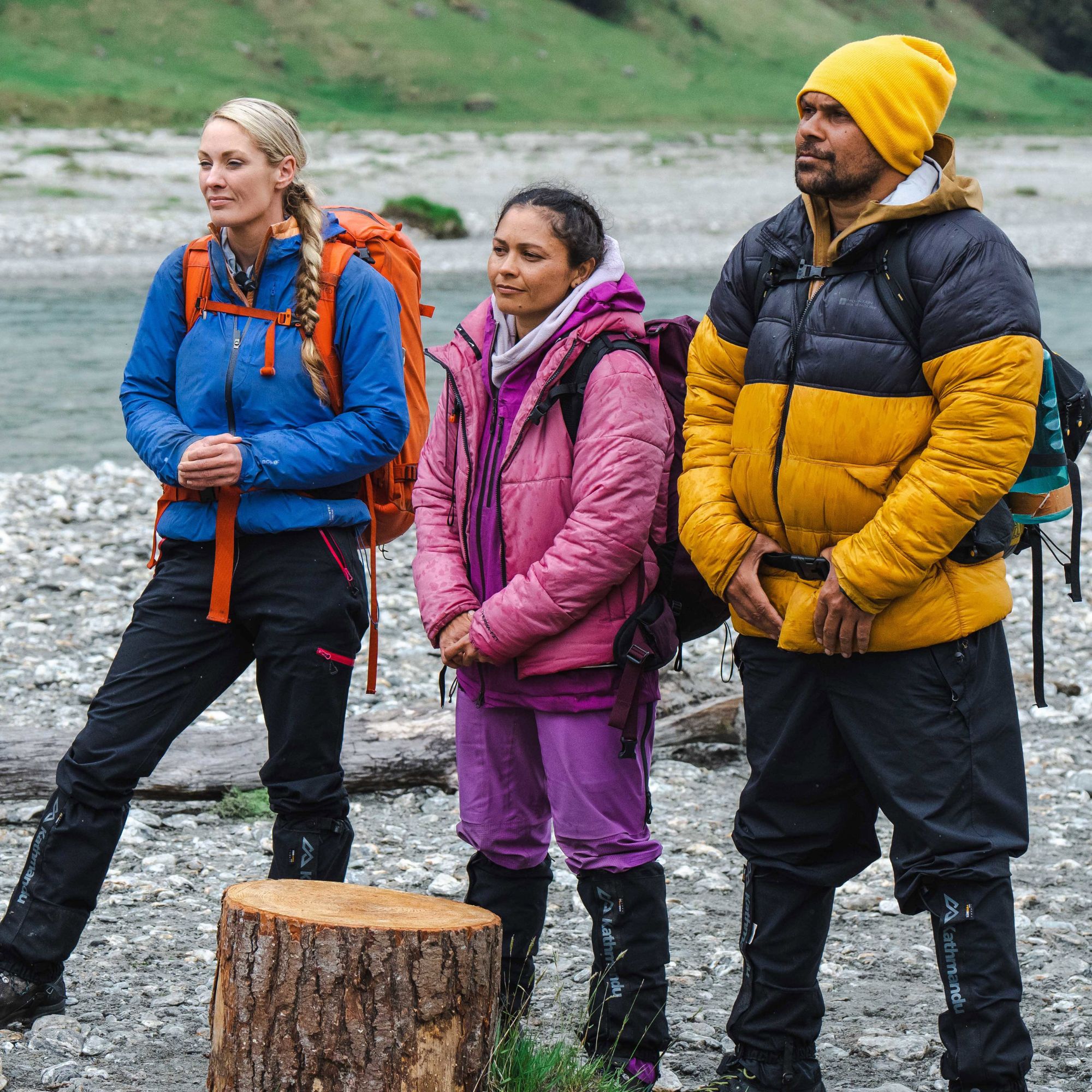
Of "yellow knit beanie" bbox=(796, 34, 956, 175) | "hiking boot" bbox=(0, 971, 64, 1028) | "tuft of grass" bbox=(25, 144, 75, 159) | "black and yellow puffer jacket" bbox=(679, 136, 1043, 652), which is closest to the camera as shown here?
"black and yellow puffer jacket" bbox=(679, 136, 1043, 652)

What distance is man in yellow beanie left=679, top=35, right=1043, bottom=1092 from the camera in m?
3.26

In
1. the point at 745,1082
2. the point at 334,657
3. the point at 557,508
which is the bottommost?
the point at 745,1082

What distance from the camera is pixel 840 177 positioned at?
3410 millimetres

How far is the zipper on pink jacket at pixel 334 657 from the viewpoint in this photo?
4.04 metres

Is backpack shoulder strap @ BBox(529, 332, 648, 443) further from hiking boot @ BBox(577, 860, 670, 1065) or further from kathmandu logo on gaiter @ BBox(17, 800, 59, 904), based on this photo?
kathmandu logo on gaiter @ BBox(17, 800, 59, 904)

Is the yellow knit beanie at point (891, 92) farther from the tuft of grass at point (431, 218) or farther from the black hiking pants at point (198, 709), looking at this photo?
the tuft of grass at point (431, 218)

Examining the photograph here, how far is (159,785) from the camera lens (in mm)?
5988

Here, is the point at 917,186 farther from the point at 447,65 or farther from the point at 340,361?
the point at 447,65

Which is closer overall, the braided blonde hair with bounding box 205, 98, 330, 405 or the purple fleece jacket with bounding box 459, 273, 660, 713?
the purple fleece jacket with bounding box 459, 273, 660, 713

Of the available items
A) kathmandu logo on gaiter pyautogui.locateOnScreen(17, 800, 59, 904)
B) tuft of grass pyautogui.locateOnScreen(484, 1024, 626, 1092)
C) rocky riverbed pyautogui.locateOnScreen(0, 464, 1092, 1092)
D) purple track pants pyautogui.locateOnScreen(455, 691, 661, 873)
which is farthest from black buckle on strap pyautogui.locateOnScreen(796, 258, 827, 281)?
kathmandu logo on gaiter pyautogui.locateOnScreen(17, 800, 59, 904)

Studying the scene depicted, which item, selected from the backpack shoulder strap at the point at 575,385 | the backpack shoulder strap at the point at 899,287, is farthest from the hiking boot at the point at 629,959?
the backpack shoulder strap at the point at 899,287

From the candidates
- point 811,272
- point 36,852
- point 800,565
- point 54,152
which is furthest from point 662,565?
point 54,152

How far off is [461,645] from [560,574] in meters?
0.34

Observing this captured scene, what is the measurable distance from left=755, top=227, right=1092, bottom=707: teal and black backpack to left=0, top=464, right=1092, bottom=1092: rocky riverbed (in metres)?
1.61
